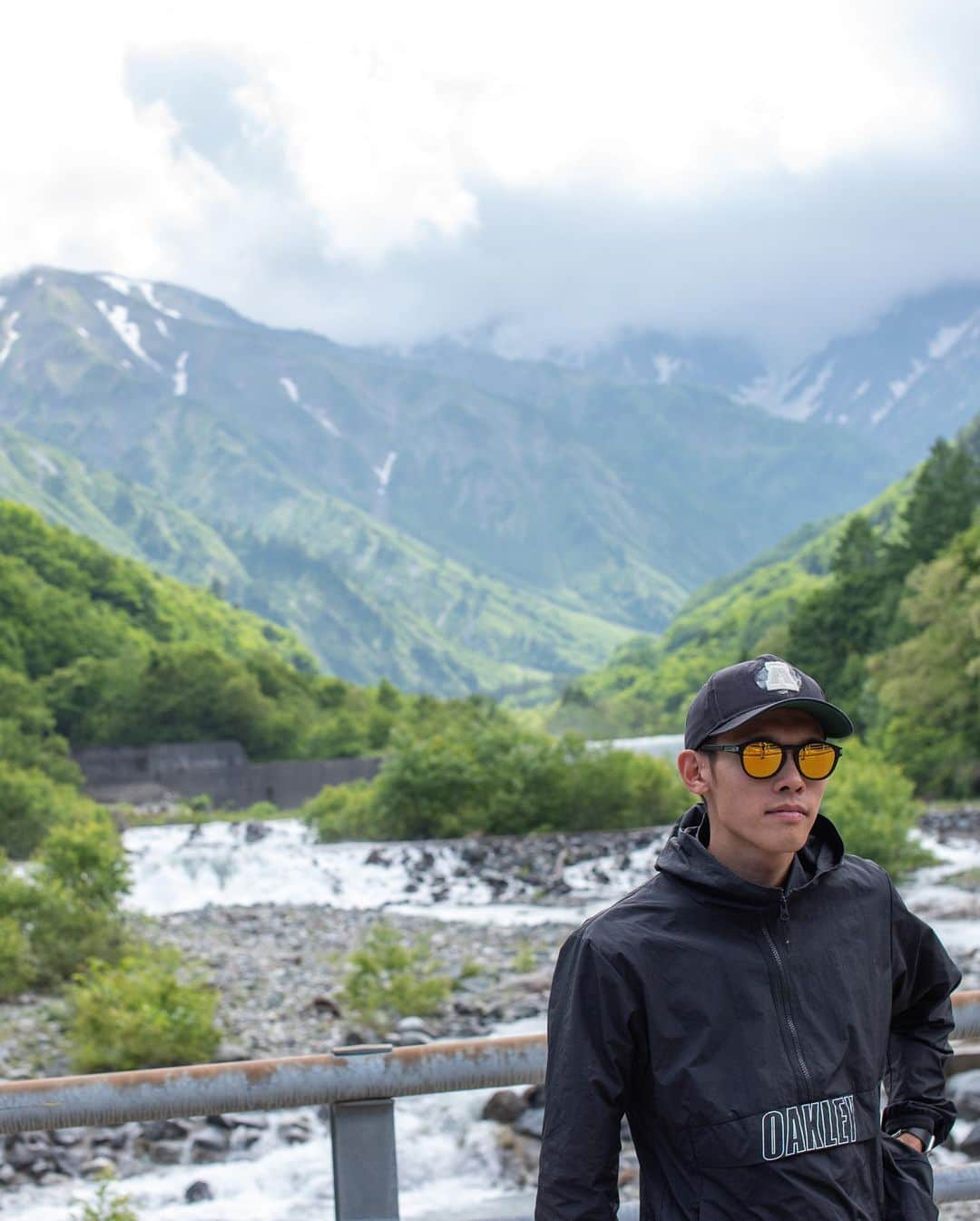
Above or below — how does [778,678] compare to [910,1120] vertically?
above

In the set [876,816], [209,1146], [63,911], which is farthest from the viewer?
[876,816]

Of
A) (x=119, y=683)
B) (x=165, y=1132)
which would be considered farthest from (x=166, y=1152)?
(x=119, y=683)

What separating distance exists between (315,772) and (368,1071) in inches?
2692

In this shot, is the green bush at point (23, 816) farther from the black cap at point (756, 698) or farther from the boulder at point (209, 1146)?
the black cap at point (756, 698)

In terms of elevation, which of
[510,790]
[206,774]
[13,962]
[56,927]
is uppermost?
[56,927]

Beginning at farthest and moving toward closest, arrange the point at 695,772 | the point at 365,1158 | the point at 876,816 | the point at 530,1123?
the point at 876,816 < the point at 530,1123 < the point at 365,1158 < the point at 695,772

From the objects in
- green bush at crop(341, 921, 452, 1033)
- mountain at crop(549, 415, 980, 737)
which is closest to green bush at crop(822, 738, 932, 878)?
green bush at crop(341, 921, 452, 1033)

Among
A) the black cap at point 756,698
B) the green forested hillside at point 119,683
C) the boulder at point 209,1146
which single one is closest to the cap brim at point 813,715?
the black cap at point 756,698

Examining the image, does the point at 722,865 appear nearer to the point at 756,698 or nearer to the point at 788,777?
the point at 788,777

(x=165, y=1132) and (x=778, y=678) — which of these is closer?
(x=778, y=678)

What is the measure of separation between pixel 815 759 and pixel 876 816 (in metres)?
30.0

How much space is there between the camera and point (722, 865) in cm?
266

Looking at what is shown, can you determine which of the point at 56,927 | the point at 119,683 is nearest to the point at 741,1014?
the point at 56,927

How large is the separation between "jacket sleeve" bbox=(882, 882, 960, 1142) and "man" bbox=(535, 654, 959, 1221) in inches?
1.8
